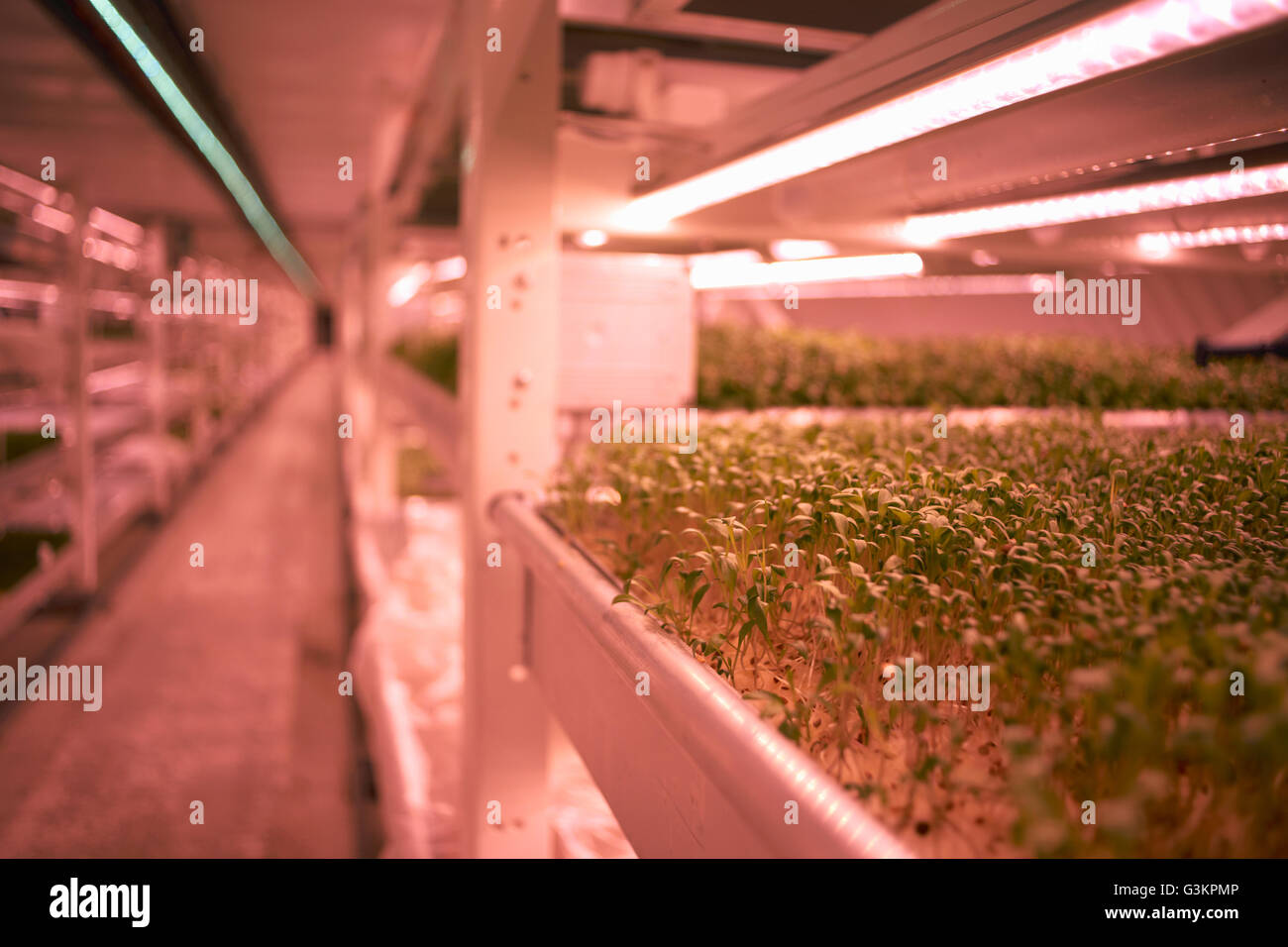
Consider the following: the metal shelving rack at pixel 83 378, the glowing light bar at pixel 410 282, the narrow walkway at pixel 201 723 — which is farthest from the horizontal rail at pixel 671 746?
the glowing light bar at pixel 410 282

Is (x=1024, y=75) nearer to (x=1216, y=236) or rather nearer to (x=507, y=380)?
(x=1216, y=236)

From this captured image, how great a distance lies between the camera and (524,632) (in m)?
2.19

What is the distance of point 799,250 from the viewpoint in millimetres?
3811

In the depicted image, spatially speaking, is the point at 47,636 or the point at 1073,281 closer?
the point at 1073,281

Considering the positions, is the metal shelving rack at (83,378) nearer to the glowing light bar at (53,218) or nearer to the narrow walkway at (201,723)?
the glowing light bar at (53,218)

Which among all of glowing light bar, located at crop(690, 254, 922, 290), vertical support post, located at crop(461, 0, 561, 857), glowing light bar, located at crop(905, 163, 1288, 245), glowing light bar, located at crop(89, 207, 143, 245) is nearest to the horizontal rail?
vertical support post, located at crop(461, 0, 561, 857)

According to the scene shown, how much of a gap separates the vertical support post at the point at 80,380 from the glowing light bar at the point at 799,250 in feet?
12.8

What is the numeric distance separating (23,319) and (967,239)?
16.4 feet

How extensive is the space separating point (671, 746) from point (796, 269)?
3484mm

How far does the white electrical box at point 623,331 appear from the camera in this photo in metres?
2.77

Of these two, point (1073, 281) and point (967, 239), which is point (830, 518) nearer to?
point (967, 239)

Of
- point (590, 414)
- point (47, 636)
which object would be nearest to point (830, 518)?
point (590, 414)

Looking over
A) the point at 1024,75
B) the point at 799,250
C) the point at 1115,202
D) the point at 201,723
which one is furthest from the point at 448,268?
the point at 1024,75
